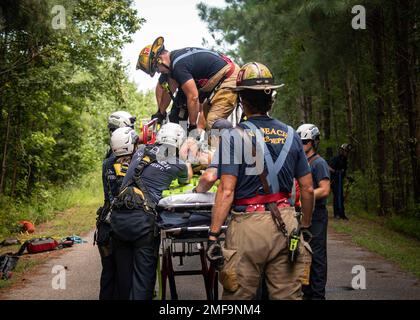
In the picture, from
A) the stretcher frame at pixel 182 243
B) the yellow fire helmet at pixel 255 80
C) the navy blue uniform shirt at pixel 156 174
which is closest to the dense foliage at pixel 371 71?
the stretcher frame at pixel 182 243

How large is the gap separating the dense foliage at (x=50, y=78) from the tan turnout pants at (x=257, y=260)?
30.6ft

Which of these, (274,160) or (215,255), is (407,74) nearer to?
(274,160)

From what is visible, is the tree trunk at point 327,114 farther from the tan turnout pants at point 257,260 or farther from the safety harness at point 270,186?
the tan turnout pants at point 257,260

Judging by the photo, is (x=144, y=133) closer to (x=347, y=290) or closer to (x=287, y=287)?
(x=347, y=290)

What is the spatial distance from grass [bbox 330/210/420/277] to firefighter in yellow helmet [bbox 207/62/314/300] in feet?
20.3

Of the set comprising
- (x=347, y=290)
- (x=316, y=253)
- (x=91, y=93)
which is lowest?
(x=347, y=290)

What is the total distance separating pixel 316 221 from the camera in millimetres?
7988

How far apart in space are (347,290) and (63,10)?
9008 millimetres

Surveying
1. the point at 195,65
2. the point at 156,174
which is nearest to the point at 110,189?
the point at 156,174

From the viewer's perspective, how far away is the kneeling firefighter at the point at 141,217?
6.78 m

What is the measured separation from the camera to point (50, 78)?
59.1 feet

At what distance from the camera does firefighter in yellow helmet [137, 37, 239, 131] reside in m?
9.07

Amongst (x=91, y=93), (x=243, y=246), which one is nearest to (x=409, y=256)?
(x=243, y=246)
